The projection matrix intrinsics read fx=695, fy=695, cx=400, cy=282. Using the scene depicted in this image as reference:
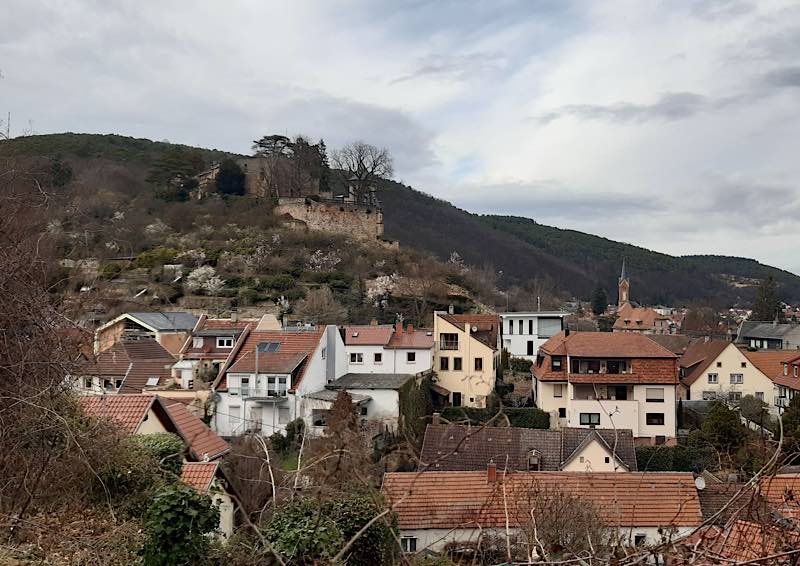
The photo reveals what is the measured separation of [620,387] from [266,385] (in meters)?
11.8

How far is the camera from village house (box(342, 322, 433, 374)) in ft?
89.0

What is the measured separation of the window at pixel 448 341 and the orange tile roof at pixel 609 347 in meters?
3.99

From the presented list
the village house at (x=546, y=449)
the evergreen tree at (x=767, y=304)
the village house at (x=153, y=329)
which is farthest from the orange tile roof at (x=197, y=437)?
the evergreen tree at (x=767, y=304)

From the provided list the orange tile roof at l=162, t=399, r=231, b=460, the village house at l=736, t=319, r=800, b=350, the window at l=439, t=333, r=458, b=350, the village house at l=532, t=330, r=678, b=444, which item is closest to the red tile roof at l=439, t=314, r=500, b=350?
the window at l=439, t=333, r=458, b=350

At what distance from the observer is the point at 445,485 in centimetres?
1259

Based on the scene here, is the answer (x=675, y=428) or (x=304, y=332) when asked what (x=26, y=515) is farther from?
(x=675, y=428)

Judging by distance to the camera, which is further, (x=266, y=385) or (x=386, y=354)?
(x=386, y=354)

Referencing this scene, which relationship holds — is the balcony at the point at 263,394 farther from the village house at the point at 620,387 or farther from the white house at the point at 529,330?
the white house at the point at 529,330

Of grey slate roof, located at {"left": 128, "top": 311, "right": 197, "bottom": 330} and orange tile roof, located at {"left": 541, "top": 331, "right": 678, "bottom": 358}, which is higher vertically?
grey slate roof, located at {"left": 128, "top": 311, "right": 197, "bottom": 330}

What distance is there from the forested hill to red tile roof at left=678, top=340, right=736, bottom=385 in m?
33.4

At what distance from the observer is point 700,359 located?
31453 mm

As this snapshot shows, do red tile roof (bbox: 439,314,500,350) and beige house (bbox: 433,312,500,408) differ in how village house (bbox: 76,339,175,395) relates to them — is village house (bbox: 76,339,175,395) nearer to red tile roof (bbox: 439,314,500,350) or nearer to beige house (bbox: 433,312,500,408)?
beige house (bbox: 433,312,500,408)

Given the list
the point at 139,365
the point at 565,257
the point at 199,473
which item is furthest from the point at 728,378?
the point at 565,257

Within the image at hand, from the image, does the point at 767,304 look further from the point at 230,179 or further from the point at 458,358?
the point at 230,179
